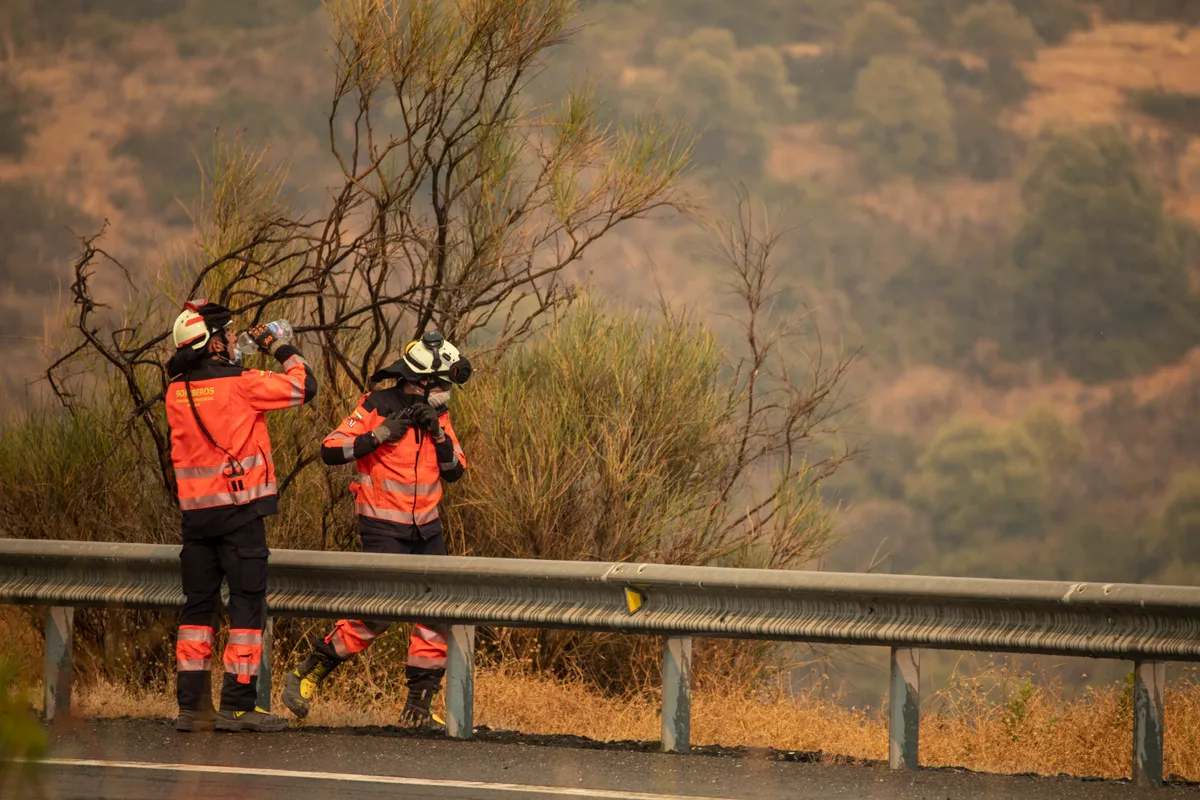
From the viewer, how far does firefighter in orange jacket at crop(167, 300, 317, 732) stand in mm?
6492

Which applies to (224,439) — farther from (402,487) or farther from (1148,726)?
(1148,726)

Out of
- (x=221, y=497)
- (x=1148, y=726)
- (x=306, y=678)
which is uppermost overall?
(x=221, y=497)

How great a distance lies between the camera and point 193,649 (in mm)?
6551

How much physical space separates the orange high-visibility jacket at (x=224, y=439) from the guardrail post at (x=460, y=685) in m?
1.05

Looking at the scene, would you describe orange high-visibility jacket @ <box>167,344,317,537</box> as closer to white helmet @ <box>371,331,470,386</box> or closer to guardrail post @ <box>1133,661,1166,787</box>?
white helmet @ <box>371,331,470,386</box>

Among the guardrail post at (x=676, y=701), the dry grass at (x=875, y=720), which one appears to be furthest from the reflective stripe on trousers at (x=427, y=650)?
Result: the guardrail post at (x=676, y=701)

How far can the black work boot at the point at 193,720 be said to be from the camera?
20.8 feet

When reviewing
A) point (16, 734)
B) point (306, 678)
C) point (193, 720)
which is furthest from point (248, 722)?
point (16, 734)

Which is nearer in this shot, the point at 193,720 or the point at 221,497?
the point at 193,720

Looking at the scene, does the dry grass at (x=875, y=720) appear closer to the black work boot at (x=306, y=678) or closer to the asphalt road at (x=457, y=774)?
the black work boot at (x=306, y=678)

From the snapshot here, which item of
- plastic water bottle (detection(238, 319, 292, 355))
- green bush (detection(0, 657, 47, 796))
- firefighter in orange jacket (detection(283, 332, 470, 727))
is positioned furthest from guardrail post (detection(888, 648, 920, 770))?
green bush (detection(0, 657, 47, 796))

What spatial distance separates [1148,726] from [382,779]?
9.04 ft

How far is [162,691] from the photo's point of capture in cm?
866

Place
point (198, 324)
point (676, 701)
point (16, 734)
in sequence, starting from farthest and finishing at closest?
point (198, 324), point (676, 701), point (16, 734)
